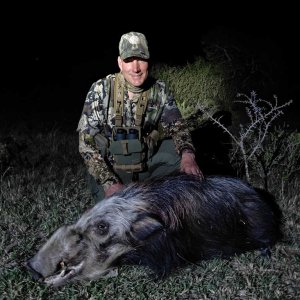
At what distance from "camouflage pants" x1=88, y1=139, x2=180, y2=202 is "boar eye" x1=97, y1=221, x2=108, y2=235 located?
3.55ft

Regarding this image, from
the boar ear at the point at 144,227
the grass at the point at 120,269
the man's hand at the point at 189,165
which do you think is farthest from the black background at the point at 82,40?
the boar ear at the point at 144,227

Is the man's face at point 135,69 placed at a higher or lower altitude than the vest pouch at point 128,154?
higher

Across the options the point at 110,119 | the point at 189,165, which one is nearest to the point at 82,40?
the point at 110,119

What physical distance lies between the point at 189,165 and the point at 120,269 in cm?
93

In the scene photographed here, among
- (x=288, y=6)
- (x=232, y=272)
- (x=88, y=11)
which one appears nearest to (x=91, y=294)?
(x=232, y=272)

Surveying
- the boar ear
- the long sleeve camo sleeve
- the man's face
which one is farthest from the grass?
the man's face

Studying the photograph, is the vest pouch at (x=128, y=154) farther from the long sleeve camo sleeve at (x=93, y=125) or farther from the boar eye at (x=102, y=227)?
the boar eye at (x=102, y=227)

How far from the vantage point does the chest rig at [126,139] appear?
4332 millimetres

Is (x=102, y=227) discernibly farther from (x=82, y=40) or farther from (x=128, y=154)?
(x=82, y=40)

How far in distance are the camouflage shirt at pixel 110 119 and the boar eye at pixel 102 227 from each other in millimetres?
786

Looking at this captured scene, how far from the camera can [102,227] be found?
3447mm

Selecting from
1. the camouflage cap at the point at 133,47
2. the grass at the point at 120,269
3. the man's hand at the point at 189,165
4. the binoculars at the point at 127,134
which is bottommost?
the grass at the point at 120,269

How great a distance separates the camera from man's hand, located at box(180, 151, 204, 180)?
3990 millimetres

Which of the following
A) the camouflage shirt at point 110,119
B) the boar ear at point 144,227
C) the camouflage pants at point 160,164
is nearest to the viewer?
the boar ear at point 144,227
